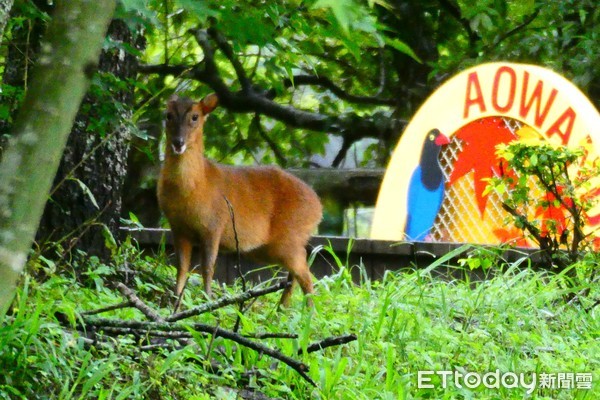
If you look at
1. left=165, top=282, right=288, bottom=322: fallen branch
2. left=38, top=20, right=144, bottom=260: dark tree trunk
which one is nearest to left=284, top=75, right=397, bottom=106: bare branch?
left=38, top=20, right=144, bottom=260: dark tree trunk

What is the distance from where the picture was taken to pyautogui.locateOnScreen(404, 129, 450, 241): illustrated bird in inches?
337

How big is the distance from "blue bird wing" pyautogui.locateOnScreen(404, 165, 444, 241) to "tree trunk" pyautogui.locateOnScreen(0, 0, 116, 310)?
6059 mm

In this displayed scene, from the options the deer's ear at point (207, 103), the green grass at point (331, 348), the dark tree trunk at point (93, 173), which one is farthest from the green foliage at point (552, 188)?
the dark tree trunk at point (93, 173)

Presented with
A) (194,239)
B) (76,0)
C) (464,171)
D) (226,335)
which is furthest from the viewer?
(464,171)

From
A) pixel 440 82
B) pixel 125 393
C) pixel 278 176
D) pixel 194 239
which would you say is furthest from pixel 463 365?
pixel 440 82

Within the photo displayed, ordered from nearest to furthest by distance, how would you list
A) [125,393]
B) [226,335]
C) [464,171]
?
[125,393], [226,335], [464,171]

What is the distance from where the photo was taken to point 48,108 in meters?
2.60

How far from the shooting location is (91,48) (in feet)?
8.63

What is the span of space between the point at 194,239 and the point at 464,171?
3.08 m

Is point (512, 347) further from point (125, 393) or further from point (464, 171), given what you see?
point (464, 171)

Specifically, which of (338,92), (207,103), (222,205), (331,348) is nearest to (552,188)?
(222,205)

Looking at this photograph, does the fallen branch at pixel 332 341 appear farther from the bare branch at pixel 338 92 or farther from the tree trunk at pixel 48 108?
the bare branch at pixel 338 92

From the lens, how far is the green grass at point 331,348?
11.8ft

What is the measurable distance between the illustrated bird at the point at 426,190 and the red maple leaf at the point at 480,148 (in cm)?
14
